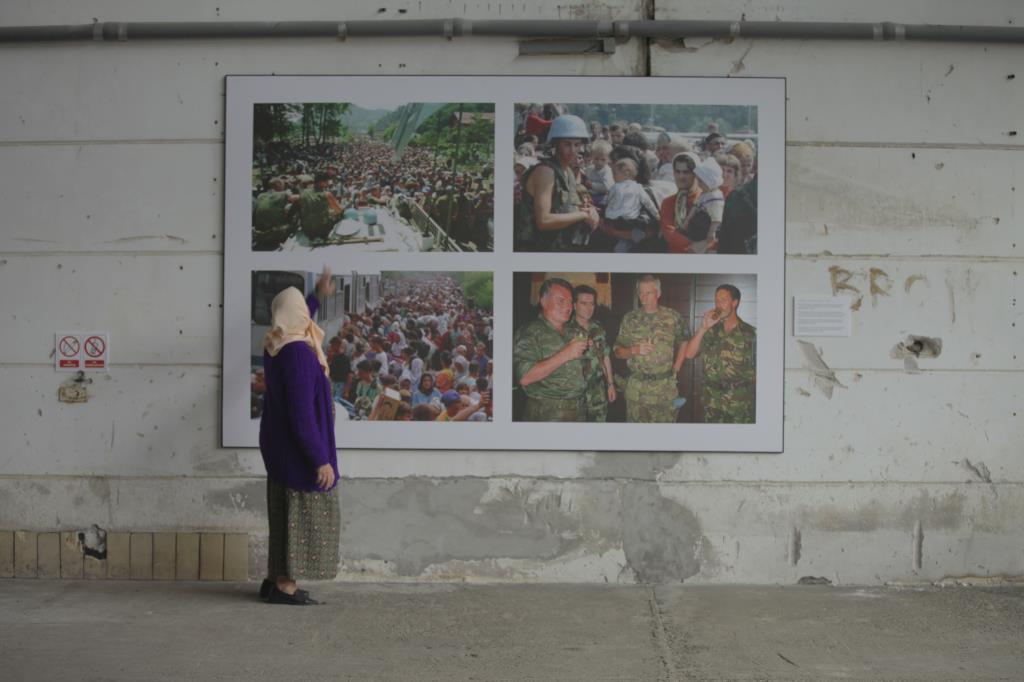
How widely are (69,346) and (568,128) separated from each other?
3.21m

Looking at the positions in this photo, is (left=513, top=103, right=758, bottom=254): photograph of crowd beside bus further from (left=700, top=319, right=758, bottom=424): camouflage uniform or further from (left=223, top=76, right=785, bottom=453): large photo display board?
(left=700, top=319, right=758, bottom=424): camouflage uniform

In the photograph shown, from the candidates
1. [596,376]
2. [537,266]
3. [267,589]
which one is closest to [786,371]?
[596,376]

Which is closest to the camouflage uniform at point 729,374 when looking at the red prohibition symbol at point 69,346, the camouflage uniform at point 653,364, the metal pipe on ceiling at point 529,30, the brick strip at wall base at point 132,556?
the camouflage uniform at point 653,364

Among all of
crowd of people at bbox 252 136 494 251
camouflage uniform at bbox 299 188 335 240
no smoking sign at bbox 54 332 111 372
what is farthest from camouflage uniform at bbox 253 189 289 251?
no smoking sign at bbox 54 332 111 372

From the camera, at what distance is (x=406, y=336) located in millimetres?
5273

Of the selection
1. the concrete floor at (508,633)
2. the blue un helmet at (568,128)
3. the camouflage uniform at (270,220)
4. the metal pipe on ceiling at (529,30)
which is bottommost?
the concrete floor at (508,633)

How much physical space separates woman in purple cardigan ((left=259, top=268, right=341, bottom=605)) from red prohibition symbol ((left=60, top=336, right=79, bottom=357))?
55.9 inches

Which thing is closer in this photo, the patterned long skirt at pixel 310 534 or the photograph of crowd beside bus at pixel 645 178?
the patterned long skirt at pixel 310 534

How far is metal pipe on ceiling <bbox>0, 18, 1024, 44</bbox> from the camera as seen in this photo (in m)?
5.16

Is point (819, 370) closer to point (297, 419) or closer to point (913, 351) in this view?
point (913, 351)

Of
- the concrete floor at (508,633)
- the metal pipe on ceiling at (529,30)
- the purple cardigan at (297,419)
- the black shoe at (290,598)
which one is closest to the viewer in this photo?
the concrete floor at (508,633)

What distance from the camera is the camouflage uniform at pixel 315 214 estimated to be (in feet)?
17.3

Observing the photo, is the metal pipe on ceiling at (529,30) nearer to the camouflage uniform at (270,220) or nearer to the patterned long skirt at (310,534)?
the camouflage uniform at (270,220)

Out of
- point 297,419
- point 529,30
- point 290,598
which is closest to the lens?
point 297,419
